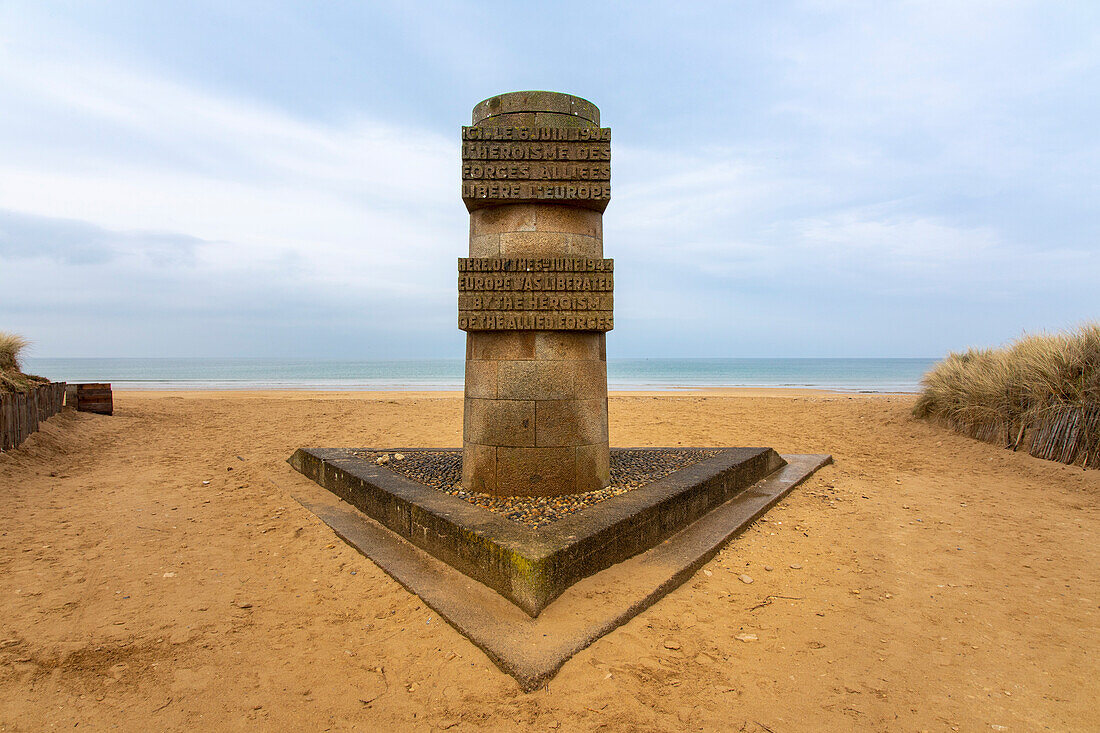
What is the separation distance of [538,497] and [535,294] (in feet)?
6.88

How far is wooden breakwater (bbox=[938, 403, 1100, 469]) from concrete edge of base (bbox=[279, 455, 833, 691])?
5.82 meters

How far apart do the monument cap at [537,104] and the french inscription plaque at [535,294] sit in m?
1.64

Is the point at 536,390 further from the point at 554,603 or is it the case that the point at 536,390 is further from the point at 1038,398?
the point at 1038,398

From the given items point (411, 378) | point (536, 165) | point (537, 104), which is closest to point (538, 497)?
point (536, 165)

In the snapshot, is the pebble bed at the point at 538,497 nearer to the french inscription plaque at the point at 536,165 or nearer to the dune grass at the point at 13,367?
the french inscription plaque at the point at 536,165

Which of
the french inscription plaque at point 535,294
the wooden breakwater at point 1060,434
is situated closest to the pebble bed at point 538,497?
the french inscription plaque at point 535,294

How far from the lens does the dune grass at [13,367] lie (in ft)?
34.6

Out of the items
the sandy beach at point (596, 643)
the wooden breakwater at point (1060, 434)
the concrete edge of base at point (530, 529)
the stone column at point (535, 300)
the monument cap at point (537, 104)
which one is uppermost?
the monument cap at point (537, 104)

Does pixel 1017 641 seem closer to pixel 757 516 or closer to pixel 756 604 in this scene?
pixel 756 604

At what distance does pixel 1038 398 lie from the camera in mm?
9742

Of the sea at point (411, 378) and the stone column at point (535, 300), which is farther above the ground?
the stone column at point (535, 300)

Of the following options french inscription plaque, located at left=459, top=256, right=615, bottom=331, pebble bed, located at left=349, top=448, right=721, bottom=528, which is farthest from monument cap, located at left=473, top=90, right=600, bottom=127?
pebble bed, located at left=349, top=448, right=721, bottom=528

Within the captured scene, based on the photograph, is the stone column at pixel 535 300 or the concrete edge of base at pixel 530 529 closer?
the concrete edge of base at pixel 530 529

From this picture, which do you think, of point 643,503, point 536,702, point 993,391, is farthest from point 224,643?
point 993,391
